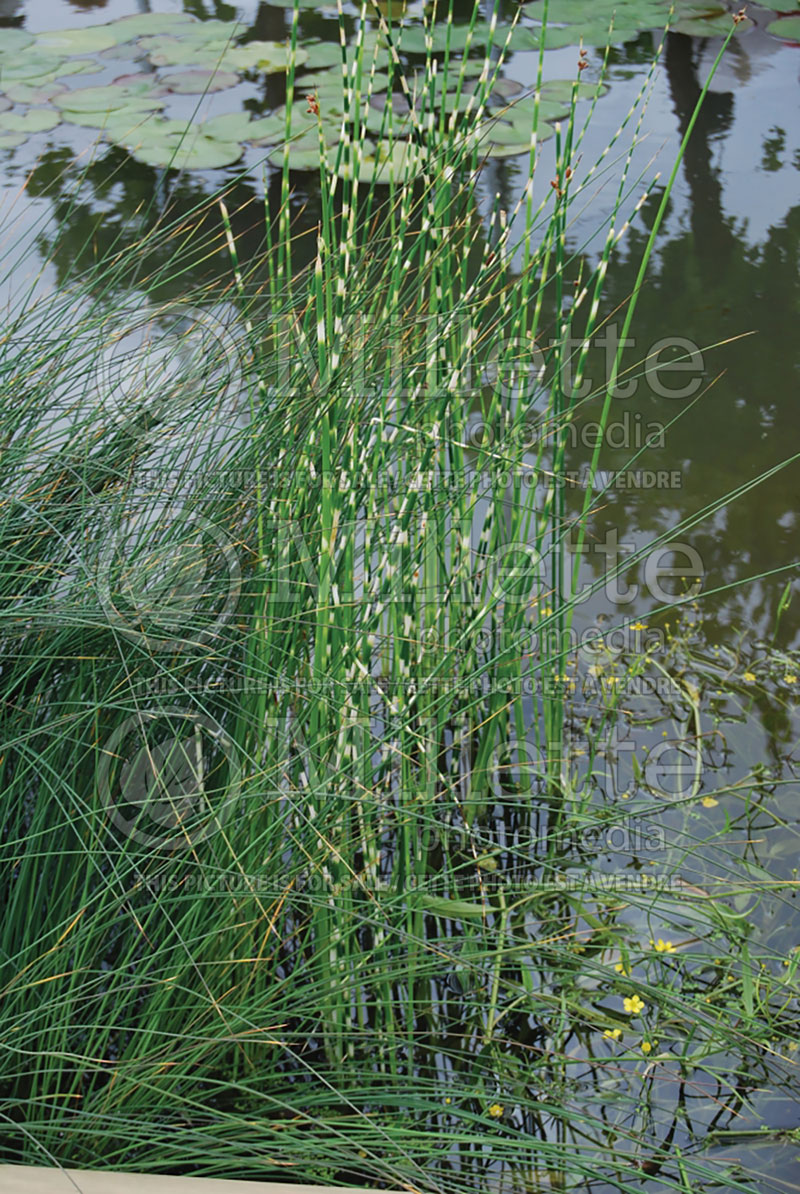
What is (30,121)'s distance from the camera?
384 centimetres

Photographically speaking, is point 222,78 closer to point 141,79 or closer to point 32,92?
point 141,79

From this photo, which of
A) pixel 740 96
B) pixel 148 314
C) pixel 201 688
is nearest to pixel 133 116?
pixel 740 96

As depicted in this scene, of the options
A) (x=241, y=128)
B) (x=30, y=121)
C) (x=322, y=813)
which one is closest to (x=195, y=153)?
(x=241, y=128)

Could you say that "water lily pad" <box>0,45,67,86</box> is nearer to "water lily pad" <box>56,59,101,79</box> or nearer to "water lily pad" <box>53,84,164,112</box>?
"water lily pad" <box>56,59,101,79</box>

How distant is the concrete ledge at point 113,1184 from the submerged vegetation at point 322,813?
0.11 ft

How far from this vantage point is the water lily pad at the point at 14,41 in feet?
14.1

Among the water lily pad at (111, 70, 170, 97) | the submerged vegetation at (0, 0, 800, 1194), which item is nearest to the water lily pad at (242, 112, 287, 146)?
the water lily pad at (111, 70, 170, 97)

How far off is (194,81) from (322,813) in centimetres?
371

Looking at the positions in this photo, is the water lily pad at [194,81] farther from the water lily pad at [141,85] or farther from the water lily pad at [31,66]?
the water lily pad at [31,66]

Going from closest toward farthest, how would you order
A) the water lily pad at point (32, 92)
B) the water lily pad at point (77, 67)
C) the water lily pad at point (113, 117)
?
1. the water lily pad at point (113, 117)
2. the water lily pad at point (32, 92)
3. the water lily pad at point (77, 67)

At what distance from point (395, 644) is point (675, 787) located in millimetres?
648

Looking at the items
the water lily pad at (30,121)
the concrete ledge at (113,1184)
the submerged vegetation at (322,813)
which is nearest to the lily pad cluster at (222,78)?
the water lily pad at (30,121)

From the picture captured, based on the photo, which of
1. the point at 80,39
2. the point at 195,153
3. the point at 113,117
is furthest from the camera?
the point at 80,39

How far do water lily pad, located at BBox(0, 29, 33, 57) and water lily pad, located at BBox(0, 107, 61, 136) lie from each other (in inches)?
23.6
